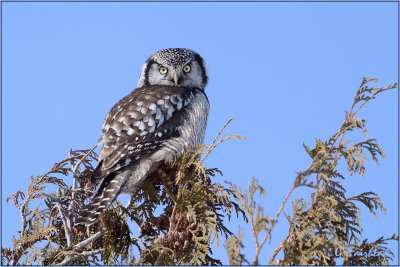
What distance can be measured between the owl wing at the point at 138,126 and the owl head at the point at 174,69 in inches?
27.1

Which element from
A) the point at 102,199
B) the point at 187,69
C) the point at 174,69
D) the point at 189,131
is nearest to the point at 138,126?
the point at 189,131

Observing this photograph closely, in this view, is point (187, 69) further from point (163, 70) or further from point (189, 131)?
point (189, 131)

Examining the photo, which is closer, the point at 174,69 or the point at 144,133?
the point at 144,133

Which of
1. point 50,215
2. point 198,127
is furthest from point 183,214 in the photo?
point 198,127

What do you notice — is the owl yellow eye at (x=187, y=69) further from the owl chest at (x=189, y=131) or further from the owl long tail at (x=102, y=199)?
the owl long tail at (x=102, y=199)

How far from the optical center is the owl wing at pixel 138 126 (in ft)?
22.1

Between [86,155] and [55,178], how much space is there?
38cm

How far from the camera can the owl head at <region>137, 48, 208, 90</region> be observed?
8422 millimetres

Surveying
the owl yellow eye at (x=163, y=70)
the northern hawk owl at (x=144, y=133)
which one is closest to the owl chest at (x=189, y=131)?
the northern hawk owl at (x=144, y=133)

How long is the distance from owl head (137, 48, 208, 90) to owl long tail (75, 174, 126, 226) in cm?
204

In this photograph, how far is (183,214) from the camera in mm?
5508

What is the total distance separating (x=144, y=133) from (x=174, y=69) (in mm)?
1630

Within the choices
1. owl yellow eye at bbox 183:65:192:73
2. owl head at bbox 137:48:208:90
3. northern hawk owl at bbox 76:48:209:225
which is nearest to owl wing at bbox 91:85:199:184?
northern hawk owl at bbox 76:48:209:225

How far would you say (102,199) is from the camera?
6379 mm
